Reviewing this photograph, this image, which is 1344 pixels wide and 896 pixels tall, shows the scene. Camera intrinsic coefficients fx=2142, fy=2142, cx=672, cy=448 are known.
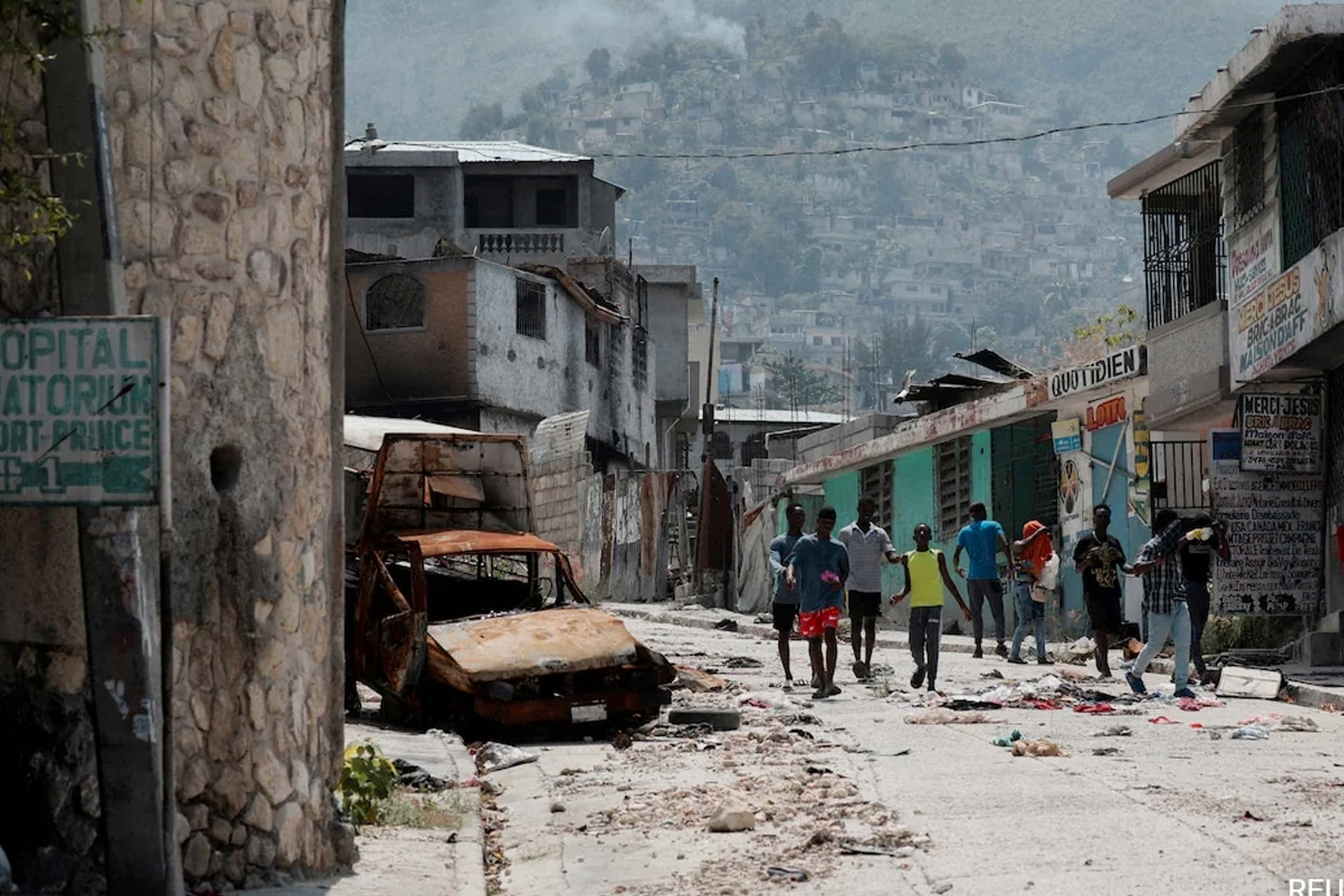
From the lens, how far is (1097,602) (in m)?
20.3

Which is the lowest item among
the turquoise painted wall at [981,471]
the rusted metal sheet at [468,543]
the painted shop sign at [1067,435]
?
the rusted metal sheet at [468,543]

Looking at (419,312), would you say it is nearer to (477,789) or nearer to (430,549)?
(430,549)

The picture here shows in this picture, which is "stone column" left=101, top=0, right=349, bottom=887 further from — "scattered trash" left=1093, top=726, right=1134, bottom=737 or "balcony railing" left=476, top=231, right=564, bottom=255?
"balcony railing" left=476, top=231, right=564, bottom=255

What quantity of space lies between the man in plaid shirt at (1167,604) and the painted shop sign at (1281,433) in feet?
16.4

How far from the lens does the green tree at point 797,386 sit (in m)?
149

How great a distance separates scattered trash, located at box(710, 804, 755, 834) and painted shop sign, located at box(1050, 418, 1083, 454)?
19.8 metres

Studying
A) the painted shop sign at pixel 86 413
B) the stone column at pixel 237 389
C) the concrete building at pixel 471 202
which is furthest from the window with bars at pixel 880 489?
the painted shop sign at pixel 86 413

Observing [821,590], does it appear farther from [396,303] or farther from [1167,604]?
[396,303]

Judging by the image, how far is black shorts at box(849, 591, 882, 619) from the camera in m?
20.1

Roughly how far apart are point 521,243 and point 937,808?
54335 millimetres

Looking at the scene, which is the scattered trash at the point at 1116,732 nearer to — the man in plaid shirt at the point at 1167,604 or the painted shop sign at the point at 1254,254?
the man in plaid shirt at the point at 1167,604

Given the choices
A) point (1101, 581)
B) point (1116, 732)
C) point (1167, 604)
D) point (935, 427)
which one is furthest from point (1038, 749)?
point (935, 427)

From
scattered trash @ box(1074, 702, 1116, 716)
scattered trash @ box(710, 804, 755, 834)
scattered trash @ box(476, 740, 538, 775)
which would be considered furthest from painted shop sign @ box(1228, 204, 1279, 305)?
scattered trash @ box(710, 804, 755, 834)

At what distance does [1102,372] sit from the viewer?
2836 cm
